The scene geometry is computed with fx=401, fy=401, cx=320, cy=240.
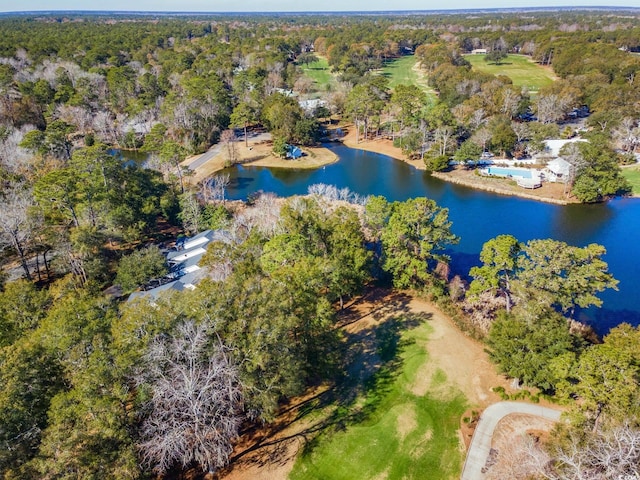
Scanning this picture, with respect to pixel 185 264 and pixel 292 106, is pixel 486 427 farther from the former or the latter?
pixel 292 106

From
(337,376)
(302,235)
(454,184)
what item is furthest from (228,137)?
(337,376)

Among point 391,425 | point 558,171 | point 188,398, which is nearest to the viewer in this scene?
point 188,398

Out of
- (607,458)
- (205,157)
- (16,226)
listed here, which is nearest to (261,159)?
(205,157)

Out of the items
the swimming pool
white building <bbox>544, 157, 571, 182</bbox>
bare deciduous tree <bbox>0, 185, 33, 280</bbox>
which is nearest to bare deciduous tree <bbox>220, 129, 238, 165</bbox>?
bare deciduous tree <bbox>0, 185, 33, 280</bbox>

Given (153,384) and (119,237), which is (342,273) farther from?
(119,237)

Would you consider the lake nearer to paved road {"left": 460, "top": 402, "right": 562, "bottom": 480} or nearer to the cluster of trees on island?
the cluster of trees on island

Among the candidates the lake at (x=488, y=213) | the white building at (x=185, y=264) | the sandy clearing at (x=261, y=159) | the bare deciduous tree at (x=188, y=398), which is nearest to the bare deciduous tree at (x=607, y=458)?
the bare deciduous tree at (x=188, y=398)

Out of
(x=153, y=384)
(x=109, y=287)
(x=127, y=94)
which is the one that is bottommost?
(x=109, y=287)
